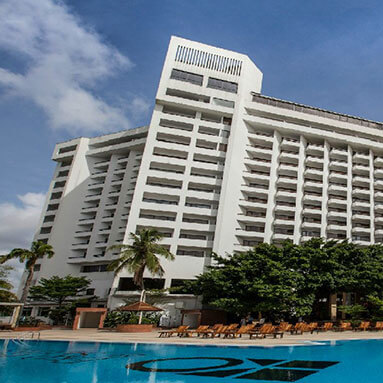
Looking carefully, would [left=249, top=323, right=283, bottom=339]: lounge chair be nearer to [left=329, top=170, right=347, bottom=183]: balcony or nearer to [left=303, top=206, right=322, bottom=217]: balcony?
[left=303, top=206, right=322, bottom=217]: balcony

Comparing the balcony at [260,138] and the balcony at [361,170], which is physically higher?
the balcony at [260,138]

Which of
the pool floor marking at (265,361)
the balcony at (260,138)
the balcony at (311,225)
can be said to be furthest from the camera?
the balcony at (260,138)

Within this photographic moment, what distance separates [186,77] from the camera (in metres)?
52.4

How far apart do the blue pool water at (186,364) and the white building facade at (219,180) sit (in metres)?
25.5

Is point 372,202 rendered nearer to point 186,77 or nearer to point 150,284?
point 186,77

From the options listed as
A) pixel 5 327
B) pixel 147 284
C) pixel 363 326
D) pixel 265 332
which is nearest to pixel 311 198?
pixel 363 326

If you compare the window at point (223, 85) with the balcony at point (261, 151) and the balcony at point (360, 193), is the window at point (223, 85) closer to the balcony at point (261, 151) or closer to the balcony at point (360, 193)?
the balcony at point (261, 151)

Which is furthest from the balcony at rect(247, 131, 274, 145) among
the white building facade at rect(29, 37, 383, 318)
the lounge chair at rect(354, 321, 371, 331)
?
the lounge chair at rect(354, 321, 371, 331)

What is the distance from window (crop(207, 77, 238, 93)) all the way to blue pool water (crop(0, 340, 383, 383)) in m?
41.5

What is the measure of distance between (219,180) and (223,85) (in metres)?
15.5

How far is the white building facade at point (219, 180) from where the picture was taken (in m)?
47.1

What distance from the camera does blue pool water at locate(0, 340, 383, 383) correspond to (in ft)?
37.6

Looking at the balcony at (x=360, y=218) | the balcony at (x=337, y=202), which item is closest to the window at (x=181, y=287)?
the balcony at (x=337, y=202)

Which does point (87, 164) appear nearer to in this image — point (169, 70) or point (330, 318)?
point (169, 70)
